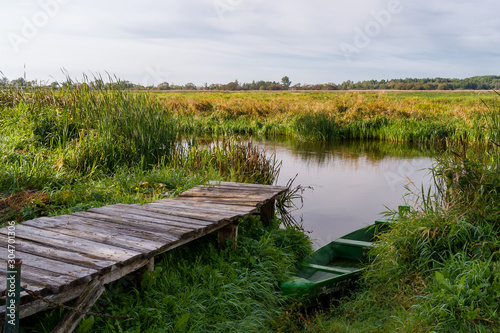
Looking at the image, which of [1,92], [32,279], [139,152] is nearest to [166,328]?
[32,279]

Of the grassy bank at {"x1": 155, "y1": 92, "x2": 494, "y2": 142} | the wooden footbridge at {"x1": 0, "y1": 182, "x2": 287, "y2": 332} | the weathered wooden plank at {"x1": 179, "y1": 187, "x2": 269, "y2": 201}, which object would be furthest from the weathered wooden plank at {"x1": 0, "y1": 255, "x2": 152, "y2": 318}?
the grassy bank at {"x1": 155, "y1": 92, "x2": 494, "y2": 142}

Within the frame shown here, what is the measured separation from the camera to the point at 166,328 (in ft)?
9.50

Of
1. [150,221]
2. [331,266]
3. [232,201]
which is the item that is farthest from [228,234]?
[331,266]

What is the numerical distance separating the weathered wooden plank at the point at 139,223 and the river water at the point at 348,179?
2.90m

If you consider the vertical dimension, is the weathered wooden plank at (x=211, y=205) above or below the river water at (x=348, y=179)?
above

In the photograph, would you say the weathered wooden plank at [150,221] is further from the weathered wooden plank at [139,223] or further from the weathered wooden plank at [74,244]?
the weathered wooden plank at [74,244]

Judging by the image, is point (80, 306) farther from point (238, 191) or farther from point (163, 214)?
point (238, 191)

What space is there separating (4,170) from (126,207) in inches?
93.3

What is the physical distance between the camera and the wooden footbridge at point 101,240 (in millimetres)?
2430

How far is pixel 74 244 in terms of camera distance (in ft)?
10.0

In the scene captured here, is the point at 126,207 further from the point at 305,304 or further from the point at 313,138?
the point at 313,138

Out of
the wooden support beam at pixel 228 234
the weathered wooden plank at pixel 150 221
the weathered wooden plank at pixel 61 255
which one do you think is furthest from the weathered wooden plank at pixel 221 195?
the weathered wooden plank at pixel 61 255

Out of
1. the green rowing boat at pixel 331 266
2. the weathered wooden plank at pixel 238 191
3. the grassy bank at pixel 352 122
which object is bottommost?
the green rowing boat at pixel 331 266

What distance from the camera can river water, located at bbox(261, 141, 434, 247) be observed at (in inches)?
290
